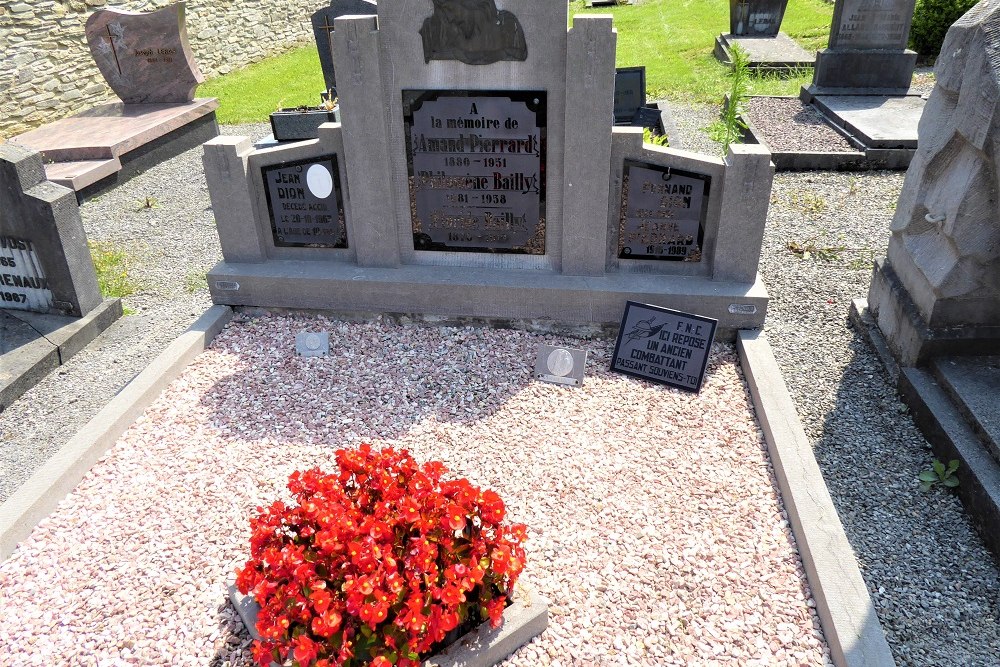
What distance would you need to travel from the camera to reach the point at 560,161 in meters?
5.27

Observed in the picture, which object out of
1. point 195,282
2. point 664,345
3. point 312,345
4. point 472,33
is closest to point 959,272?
point 664,345

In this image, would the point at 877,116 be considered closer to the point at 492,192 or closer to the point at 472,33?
the point at 492,192

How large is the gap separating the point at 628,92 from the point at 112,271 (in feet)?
24.0

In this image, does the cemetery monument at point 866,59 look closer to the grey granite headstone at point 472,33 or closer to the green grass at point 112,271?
the grey granite headstone at point 472,33

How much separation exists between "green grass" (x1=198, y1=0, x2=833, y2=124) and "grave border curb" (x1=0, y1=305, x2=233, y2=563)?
856 cm

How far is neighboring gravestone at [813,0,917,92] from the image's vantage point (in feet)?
37.6

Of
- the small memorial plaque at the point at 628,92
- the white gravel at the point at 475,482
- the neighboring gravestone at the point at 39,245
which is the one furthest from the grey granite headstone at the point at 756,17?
the neighboring gravestone at the point at 39,245

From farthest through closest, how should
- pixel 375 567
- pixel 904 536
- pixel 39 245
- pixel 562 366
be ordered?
1. pixel 39 245
2. pixel 562 366
3. pixel 904 536
4. pixel 375 567

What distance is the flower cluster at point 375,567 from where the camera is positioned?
2535 mm

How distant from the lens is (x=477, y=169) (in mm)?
5426

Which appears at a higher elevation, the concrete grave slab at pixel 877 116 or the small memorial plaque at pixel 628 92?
the small memorial plaque at pixel 628 92

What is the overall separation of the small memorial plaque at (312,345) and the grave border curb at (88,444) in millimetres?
783

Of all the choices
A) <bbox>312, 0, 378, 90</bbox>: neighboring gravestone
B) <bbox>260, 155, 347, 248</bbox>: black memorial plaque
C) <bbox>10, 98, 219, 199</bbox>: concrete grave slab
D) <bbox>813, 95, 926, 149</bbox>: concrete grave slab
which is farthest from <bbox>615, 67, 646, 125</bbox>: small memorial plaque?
<bbox>10, 98, 219, 199</bbox>: concrete grave slab

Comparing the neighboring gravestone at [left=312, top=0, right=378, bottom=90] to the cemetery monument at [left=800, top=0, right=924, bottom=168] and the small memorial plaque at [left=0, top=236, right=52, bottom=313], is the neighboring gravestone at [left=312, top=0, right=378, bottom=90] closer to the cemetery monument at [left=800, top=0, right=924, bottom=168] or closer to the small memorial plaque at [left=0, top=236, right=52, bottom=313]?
the small memorial plaque at [left=0, top=236, right=52, bottom=313]
